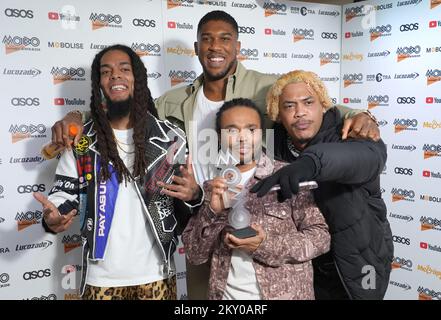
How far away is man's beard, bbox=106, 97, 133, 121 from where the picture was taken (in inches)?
68.2

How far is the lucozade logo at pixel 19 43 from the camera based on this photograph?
253 centimetres

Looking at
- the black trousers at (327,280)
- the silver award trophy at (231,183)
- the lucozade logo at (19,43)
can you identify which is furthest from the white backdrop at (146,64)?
the silver award trophy at (231,183)

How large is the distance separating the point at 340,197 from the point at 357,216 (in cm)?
11

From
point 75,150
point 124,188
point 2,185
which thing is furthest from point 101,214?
point 2,185

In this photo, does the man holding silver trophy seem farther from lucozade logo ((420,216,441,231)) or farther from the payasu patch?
lucozade logo ((420,216,441,231))

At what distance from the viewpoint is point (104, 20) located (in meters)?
2.83

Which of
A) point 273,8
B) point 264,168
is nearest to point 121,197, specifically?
point 264,168

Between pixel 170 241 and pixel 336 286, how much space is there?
729 millimetres

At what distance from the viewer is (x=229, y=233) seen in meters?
1.34

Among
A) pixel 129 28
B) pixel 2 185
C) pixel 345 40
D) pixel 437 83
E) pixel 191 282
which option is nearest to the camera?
pixel 191 282

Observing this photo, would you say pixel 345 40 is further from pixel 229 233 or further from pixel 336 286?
pixel 229 233

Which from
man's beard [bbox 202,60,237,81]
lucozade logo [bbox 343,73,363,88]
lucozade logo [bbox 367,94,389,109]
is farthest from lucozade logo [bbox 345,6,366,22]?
man's beard [bbox 202,60,237,81]

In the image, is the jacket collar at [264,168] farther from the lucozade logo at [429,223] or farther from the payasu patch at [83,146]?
the lucozade logo at [429,223]
